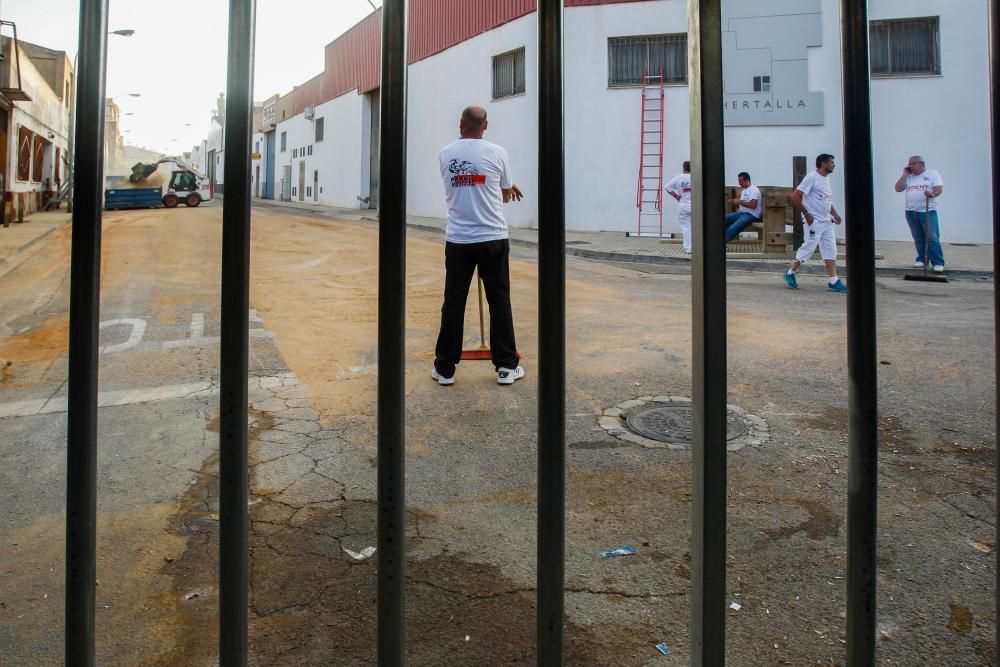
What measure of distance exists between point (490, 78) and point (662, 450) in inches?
763

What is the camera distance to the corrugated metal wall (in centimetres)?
2030

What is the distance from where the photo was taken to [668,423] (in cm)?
374

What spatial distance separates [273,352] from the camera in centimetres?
543

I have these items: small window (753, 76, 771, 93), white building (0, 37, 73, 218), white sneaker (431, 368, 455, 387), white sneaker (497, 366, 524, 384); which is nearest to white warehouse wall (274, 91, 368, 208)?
white building (0, 37, 73, 218)

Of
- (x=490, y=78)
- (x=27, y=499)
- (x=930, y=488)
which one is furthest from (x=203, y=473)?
(x=490, y=78)

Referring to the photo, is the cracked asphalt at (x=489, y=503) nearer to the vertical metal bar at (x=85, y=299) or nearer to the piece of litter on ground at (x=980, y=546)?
the piece of litter on ground at (x=980, y=546)

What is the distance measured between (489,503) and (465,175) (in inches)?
93.9

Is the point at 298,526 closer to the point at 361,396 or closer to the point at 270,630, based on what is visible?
the point at 270,630

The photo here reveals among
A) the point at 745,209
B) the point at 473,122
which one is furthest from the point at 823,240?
the point at 473,122

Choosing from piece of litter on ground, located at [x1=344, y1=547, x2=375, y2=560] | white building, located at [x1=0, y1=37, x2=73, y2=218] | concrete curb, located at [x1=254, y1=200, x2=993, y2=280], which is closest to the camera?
piece of litter on ground, located at [x1=344, y1=547, x2=375, y2=560]

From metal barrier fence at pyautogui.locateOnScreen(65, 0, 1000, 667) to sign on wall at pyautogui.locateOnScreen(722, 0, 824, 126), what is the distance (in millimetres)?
16542

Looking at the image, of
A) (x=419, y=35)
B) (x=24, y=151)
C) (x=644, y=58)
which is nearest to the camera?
(x=644, y=58)

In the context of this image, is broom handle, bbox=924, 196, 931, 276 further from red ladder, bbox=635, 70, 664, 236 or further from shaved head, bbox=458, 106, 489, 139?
shaved head, bbox=458, 106, 489, 139

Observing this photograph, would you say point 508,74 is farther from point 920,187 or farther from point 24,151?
point 24,151
